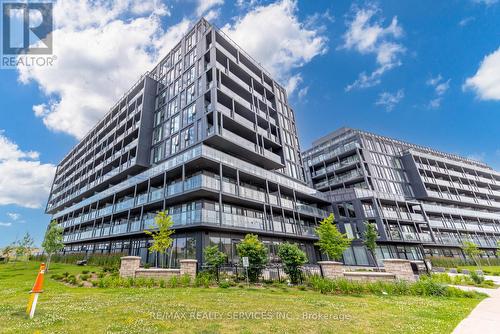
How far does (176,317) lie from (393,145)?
6280 centimetres

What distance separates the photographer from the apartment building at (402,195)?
36.2 meters

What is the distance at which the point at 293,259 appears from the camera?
15188 mm

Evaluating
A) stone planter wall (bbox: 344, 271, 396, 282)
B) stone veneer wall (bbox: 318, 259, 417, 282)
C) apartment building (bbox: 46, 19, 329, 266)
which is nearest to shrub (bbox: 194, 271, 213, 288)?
apartment building (bbox: 46, 19, 329, 266)

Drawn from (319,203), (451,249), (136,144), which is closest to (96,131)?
(136,144)

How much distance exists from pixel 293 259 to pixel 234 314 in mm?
8165

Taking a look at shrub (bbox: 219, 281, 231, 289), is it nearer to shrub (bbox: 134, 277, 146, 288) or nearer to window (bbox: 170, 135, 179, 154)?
shrub (bbox: 134, 277, 146, 288)

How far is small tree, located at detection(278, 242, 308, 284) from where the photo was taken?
15.1 m

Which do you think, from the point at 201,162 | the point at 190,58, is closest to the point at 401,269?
the point at 201,162

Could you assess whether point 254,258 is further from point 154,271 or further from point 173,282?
point 154,271

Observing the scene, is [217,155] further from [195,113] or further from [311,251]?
[311,251]

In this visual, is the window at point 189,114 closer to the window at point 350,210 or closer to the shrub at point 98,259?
the shrub at point 98,259

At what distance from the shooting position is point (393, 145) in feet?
184

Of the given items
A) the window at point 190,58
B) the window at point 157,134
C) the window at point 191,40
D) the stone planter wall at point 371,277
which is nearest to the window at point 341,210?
the stone planter wall at point 371,277

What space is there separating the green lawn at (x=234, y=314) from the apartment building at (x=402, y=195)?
2751cm
